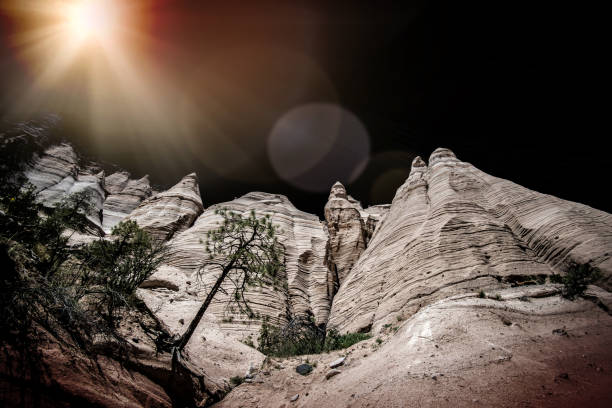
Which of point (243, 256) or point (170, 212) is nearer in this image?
point (243, 256)

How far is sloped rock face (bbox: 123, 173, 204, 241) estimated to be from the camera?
114 feet

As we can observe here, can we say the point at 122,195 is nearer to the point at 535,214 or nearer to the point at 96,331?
the point at 96,331

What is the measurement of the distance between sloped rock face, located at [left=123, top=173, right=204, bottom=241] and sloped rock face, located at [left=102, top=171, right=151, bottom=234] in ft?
29.1

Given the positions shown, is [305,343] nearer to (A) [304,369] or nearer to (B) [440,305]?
(A) [304,369]

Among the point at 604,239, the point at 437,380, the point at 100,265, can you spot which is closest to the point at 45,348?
the point at 437,380

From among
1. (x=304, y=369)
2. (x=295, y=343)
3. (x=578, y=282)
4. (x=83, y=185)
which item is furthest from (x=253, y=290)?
(x=83, y=185)

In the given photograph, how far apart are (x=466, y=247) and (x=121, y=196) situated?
61678 millimetres

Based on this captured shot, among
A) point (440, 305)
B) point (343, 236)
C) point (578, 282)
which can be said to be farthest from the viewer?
point (343, 236)

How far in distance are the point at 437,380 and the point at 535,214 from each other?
15.6 m

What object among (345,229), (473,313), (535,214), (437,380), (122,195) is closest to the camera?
(437,380)

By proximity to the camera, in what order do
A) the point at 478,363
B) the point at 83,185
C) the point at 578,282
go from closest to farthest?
the point at 478,363 → the point at 578,282 → the point at 83,185

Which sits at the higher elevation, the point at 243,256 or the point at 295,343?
the point at 243,256

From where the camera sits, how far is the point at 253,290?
2197 cm

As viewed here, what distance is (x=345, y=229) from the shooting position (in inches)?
1416
